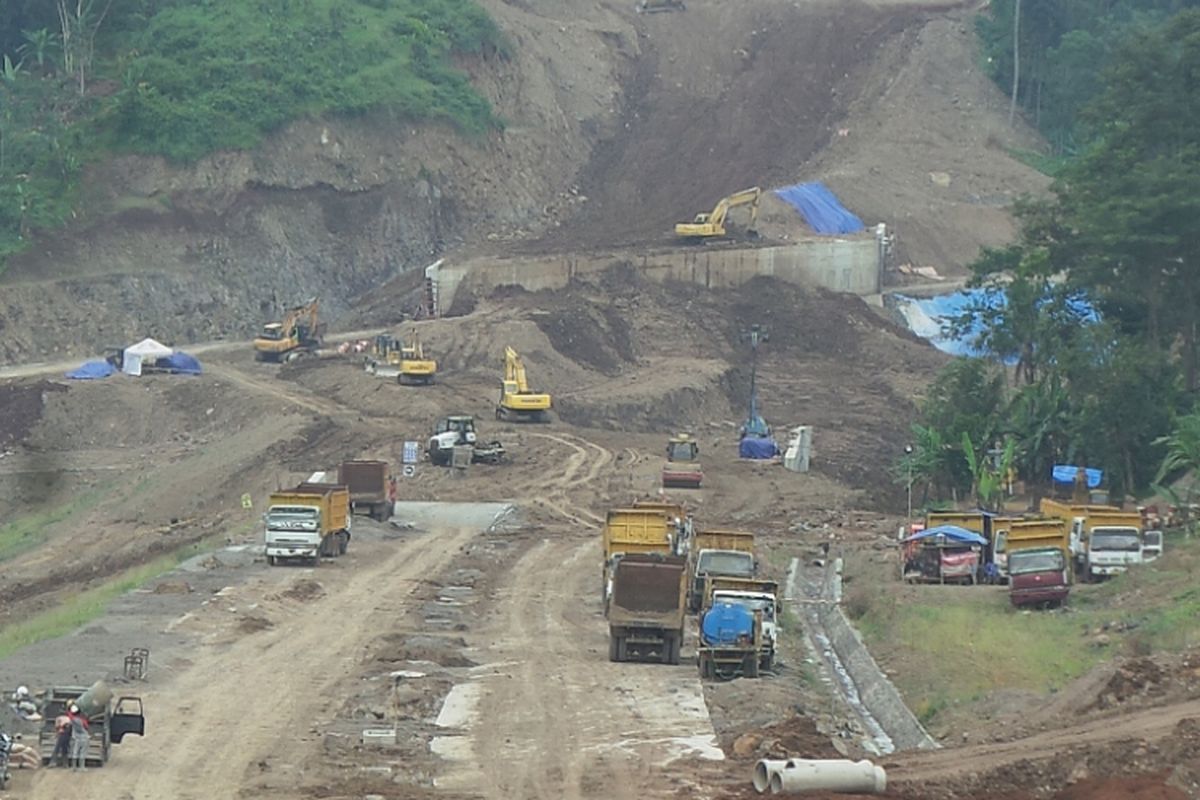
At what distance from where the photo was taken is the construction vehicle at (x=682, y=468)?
220 feet

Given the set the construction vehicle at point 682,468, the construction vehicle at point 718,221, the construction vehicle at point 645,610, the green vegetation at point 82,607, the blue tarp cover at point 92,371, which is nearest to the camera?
the construction vehicle at point 645,610

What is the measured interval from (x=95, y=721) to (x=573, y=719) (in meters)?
7.31

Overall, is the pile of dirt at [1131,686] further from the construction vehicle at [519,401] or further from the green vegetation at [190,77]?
the green vegetation at [190,77]

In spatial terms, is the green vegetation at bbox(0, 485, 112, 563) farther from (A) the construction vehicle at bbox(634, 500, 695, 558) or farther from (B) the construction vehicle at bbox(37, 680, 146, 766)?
(B) the construction vehicle at bbox(37, 680, 146, 766)

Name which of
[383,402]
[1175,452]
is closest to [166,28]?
[383,402]

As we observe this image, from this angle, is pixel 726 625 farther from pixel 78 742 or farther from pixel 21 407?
pixel 21 407

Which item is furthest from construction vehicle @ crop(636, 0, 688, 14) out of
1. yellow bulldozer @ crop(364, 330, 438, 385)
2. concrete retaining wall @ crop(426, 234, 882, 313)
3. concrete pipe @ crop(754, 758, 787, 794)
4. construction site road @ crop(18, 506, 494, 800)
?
concrete pipe @ crop(754, 758, 787, 794)

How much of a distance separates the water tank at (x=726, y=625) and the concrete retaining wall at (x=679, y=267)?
61.2 metres

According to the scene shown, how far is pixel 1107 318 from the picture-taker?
2894 inches

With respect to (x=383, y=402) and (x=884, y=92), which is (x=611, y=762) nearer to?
(x=383, y=402)

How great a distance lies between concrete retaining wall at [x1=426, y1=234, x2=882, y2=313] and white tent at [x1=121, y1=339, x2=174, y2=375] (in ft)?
49.6

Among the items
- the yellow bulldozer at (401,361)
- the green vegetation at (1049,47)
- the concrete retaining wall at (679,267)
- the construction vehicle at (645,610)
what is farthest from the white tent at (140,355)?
the green vegetation at (1049,47)

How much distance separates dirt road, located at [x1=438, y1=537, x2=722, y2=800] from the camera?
2789 cm

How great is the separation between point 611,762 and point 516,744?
6.21 ft
